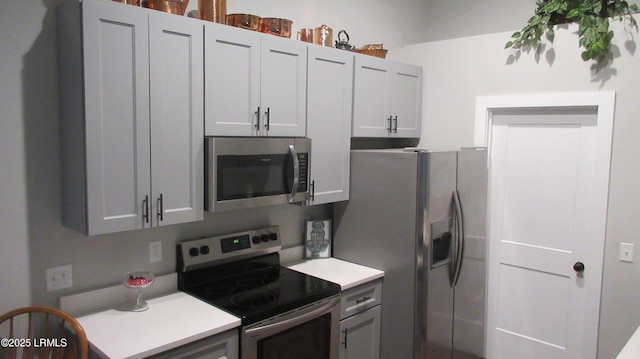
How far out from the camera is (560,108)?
3072mm

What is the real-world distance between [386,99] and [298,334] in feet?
5.81

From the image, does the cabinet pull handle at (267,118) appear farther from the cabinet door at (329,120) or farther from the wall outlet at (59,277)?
the wall outlet at (59,277)

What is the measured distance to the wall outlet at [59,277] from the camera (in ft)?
6.76

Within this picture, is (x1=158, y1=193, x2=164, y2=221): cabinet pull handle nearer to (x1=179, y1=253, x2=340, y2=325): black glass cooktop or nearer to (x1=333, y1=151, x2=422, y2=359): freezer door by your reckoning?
(x1=179, y1=253, x2=340, y2=325): black glass cooktop

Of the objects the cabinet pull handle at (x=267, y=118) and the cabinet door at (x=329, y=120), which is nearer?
the cabinet pull handle at (x=267, y=118)

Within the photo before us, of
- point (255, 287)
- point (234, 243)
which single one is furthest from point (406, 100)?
point (255, 287)

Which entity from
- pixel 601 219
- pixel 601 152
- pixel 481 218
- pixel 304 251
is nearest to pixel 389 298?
pixel 304 251

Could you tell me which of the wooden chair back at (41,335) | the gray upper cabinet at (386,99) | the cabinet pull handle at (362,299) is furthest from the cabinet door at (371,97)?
the wooden chair back at (41,335)

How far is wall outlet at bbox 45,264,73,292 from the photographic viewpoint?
2061 millimetres

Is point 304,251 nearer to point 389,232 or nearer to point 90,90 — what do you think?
point 389,232

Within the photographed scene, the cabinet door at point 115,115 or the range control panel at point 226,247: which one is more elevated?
the cabinet door at point 115,115

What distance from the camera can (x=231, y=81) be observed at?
2.33 metres

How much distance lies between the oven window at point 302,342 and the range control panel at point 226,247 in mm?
601

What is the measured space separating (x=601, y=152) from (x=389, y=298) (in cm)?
164
